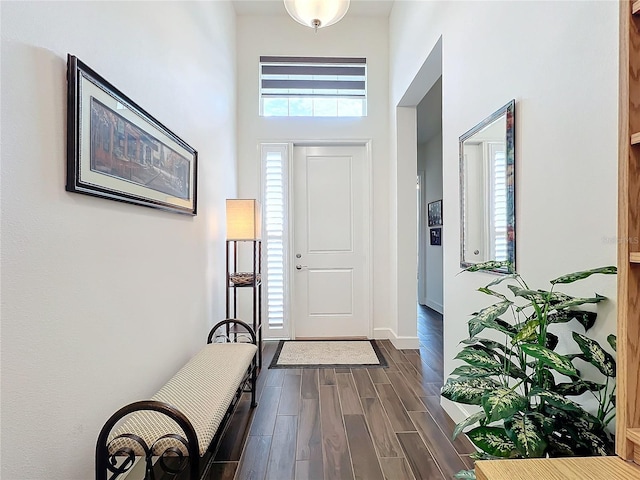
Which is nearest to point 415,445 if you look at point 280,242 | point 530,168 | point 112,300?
point 530,168

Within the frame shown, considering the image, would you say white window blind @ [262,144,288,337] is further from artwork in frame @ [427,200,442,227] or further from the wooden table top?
the wooden table top

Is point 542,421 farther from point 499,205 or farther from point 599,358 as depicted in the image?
point 499,205

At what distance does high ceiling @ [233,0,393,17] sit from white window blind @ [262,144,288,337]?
1.49 m

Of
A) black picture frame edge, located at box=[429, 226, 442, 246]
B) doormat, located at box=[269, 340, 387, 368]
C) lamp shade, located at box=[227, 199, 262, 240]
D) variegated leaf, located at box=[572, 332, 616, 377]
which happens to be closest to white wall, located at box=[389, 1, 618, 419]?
variegated leaf, located at box=[572, 332, 616, 377]

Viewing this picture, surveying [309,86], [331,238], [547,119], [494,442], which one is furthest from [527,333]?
→ [309,86]

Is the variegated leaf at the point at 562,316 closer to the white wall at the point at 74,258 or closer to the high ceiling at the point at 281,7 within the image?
the white wall at the point at 74,258

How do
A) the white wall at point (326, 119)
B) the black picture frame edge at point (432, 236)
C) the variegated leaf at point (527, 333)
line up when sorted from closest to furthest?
the variegated leaf at point (527, 333) → the white wall at point (326, 119) → the black picture frame edge at point (432, 236)

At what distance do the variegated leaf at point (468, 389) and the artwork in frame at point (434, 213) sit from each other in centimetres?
488

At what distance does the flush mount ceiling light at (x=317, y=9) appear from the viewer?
2.47m

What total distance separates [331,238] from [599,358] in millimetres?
3264

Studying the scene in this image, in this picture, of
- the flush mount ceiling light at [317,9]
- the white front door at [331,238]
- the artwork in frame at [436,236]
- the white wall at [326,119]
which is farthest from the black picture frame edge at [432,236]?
the flush mount ceiling light at [317,9]

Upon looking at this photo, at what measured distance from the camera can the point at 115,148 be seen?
149 centimetres

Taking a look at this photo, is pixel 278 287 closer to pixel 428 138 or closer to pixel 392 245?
pixel 392 245

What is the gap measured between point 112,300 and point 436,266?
527cm
